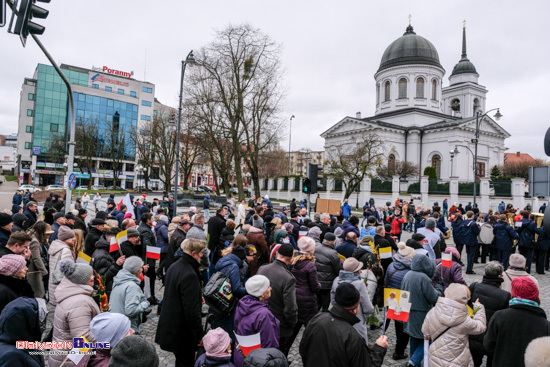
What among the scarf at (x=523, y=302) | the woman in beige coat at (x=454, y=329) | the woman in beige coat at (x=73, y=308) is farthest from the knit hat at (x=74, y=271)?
the scarf at (x=523, y=302)

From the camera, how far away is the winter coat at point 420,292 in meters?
4.79

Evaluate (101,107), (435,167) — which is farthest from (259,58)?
(101,107)

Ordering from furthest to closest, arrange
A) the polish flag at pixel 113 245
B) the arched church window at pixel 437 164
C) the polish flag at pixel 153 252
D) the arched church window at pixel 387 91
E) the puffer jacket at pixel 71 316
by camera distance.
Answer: the arched church window at pixel 387 91 < the arched church window at pixel 437 164 < the polish flag at pixel 153 252 < the polish flag at pixel 113 245 < the puffer jacket at pixel 71 316

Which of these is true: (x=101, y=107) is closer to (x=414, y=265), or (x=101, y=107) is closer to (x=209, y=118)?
(x=209, y=118)

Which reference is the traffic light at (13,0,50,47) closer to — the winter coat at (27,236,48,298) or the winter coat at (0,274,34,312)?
the winter coat at (27,236,48,298)

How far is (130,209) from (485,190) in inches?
1301

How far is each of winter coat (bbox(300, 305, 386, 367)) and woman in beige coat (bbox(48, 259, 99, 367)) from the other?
2.05 m

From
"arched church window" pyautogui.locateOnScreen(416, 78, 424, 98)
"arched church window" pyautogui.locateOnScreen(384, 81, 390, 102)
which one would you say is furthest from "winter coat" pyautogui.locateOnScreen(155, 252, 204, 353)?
"arched church window" pyautogui.locateOnScreen(384, 81, 390, 102)

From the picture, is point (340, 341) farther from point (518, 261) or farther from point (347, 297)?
point (518, 261)

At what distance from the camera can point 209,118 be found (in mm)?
30219

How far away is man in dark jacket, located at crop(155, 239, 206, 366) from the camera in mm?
3945

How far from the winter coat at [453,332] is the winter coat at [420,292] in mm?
925

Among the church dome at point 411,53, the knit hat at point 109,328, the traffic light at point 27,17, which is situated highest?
the church dome at point 411,53

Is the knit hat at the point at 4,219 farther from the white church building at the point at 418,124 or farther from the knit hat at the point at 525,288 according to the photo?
the white church building at the point at 418,124
